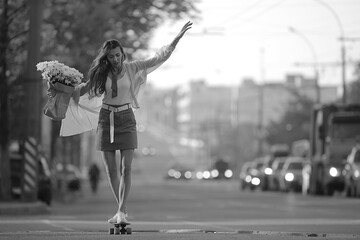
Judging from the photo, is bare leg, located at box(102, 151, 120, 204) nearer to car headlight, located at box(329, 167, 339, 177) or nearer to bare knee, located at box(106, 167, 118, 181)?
bare knee, located at box(106, 167, 118, 181)

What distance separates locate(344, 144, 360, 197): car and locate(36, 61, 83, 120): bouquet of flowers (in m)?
28.8

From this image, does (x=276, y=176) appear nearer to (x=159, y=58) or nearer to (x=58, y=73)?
(x=159, y=58)

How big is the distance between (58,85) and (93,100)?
0.51 m

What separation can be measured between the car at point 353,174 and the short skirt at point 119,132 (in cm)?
2871

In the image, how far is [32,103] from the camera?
3009 cm

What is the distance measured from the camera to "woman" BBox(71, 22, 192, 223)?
13453mm

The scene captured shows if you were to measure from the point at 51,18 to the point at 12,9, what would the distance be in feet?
10.6

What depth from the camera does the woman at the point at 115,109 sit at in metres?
13.5

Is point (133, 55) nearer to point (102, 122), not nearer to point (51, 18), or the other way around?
point (51, 18)

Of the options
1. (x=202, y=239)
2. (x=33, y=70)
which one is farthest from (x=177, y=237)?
(x=33, y=70)

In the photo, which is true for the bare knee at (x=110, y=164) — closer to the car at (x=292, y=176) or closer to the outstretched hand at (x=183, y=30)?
the outstretched hand at (x=183, y=30)

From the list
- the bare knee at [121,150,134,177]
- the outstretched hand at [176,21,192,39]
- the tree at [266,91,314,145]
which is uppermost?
the tree at [266,91,314,145]

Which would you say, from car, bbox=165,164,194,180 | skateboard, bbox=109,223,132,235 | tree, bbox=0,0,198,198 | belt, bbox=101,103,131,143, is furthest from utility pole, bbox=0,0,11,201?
car, bbox=165,164,194,180

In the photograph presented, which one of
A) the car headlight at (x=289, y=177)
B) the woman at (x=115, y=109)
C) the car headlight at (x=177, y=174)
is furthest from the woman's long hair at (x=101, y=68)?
the car headlight at (x=177, y=174)
